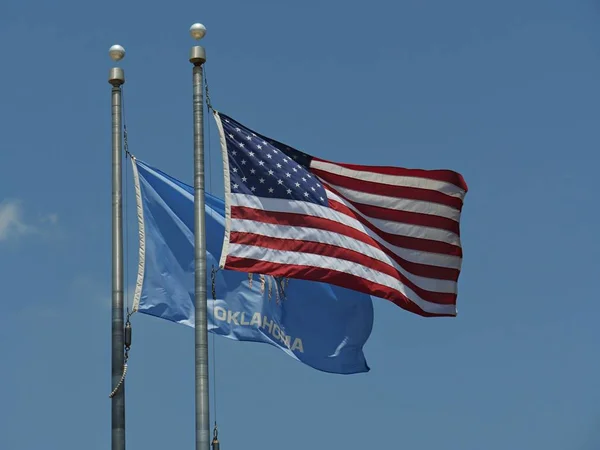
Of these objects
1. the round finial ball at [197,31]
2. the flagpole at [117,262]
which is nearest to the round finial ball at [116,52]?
the flagpole at [117,262]

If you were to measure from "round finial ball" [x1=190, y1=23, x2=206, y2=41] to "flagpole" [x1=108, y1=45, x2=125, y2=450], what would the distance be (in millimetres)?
2373

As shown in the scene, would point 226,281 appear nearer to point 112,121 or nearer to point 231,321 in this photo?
point 231,321

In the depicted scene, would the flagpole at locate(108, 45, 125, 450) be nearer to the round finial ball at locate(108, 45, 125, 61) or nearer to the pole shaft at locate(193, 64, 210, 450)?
the round finial ball at locate(108, 45, 125, 61)

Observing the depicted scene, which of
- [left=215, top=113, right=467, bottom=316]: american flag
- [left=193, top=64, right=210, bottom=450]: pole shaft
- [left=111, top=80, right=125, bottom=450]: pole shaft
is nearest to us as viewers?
[left=193, top=64, right=210, bottom=450]: pole shaft

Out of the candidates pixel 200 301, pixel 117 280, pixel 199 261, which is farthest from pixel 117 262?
pixel 200 301

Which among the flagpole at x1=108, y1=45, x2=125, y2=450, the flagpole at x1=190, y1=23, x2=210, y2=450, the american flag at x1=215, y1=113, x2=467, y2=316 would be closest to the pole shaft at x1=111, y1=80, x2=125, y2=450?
the flagpole at x1=108, y1=45, x2=125, y2=450

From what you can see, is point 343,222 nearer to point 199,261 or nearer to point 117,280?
point 199,261

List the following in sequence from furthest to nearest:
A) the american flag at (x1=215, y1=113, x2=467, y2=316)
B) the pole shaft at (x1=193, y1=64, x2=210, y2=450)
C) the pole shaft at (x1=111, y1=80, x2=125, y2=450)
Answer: the american flag at (x1=215, y1=113, x2=467, y2=316), the pole shaft at (x1=111, y1=80, x2=125, y2=450), the pole shaft at (x1=193, y1=64, x2=210, y2=450)

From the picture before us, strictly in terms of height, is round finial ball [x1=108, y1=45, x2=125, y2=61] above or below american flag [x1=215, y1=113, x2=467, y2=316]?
above

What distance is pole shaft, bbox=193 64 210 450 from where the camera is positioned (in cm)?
2742

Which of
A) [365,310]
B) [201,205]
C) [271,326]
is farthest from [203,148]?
[365,310]

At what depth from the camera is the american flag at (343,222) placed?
97.5 ft

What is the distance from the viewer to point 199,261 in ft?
92.5

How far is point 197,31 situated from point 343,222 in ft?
17.6
